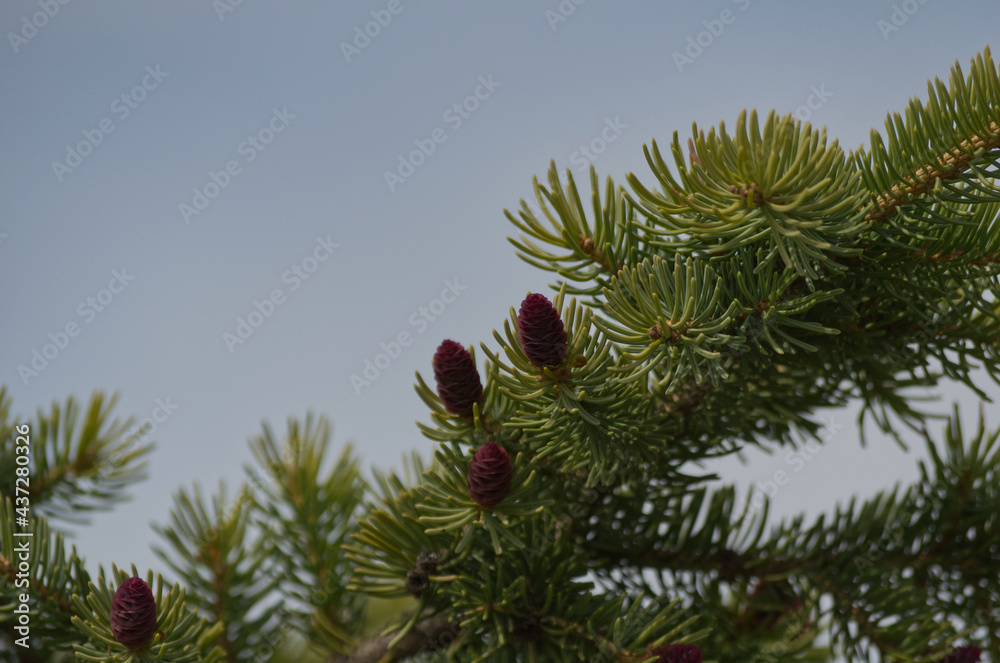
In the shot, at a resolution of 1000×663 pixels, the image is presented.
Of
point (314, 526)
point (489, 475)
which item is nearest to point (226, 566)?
point (314, 526)

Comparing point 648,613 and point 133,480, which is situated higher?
point 133,480

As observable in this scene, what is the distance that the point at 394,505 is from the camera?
2.27 feet

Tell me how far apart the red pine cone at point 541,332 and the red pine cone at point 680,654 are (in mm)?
224

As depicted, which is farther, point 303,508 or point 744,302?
point 303,508

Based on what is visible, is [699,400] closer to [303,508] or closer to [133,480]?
[303,508]

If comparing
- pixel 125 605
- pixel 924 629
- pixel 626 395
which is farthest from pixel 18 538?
pixel 924 629

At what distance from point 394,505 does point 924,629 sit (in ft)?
1.56

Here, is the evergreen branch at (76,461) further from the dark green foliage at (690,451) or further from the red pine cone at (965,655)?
the red pine cone at (965,655)

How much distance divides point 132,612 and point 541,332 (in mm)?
350

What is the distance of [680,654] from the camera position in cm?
56

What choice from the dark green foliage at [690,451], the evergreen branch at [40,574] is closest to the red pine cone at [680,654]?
the dark green foliage at [690,451]

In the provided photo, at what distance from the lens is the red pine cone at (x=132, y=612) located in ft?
1.81

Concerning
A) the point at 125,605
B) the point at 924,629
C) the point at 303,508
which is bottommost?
the point at 924,629

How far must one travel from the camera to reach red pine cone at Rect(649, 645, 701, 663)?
0.56 metres
